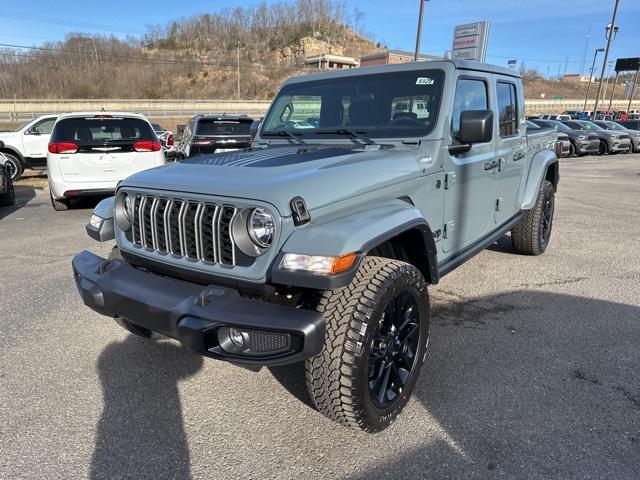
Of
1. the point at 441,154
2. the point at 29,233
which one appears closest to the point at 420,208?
the point at 441,154

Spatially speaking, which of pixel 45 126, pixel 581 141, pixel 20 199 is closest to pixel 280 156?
pixel 20 199

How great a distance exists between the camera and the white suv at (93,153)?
7.58 m

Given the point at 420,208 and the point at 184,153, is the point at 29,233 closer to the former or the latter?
the point at 184,153

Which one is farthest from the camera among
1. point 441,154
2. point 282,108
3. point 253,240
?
point 282,108

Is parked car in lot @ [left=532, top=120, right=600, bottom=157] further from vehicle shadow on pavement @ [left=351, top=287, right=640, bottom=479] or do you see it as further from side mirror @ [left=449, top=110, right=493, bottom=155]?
side mirror @ [left=449, top=110, right=493, bottom=155]

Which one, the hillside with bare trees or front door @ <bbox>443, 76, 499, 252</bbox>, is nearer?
front door @ <bbox>443, 76, 499, 252</bbox>

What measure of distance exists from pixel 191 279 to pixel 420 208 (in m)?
1.49

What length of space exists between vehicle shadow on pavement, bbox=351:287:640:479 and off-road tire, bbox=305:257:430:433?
283mm

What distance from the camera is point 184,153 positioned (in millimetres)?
11367

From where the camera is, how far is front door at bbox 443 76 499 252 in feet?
11.2

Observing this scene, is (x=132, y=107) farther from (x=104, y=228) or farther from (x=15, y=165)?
(x=104, y=228)

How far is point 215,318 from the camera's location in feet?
6.77

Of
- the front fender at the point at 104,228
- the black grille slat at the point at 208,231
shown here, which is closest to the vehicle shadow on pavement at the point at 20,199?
the front fender at the point at 104,228

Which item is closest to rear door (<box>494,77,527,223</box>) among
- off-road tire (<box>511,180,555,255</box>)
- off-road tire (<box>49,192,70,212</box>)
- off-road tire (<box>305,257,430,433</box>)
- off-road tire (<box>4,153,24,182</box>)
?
off-road tire (<box>511,180,555,255</box>)
